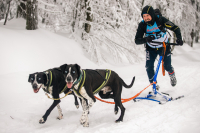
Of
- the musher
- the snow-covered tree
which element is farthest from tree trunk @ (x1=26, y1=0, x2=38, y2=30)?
the musher

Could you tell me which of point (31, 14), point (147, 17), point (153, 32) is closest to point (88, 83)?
point (147, 17)

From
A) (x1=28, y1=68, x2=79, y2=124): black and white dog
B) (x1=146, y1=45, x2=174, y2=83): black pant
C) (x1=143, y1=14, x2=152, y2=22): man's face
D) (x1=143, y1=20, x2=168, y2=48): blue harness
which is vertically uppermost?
(x1=143, y1=14, x2=152, y2=22): man's face

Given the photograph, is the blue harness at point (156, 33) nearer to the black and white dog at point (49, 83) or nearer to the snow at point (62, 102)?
the snow at point (62, 102)

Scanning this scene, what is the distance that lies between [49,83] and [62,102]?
150 centimetres

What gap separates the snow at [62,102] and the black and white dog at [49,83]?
15.8 inches

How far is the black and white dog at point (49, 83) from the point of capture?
2943 mm

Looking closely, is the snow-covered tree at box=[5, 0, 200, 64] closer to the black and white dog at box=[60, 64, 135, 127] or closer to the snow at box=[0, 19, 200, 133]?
the snow at box=[0, 19, 200, 133]

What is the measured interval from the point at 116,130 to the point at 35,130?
1.44 metres

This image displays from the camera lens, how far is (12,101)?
4156mm

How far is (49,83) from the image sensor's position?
3096mm

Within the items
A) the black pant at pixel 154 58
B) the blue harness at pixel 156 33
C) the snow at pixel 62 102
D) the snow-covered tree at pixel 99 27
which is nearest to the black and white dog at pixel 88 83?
the snow at pixel 62 102

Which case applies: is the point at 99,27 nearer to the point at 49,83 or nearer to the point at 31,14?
the point at 31,14

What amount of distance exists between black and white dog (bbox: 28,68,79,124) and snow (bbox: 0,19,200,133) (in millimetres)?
402

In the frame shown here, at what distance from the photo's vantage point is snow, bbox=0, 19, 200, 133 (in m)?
2.75
